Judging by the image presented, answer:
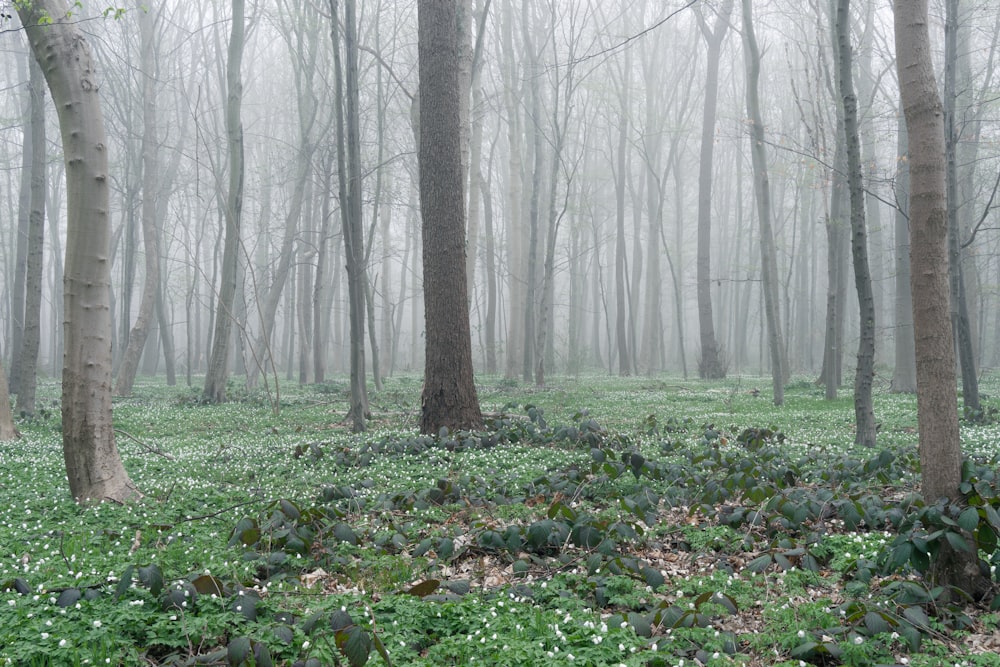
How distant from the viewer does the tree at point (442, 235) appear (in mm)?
8953

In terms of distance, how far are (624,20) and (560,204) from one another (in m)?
11.2

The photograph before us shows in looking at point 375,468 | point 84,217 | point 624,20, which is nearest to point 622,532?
point 375,468

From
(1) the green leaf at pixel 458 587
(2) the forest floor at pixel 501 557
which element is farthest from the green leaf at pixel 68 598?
(1) the green leaf at pixel 458 587

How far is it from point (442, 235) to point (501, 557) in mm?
5060

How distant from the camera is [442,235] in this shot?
8977 millimetres

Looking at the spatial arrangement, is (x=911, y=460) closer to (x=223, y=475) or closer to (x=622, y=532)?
(x=622, y=532)

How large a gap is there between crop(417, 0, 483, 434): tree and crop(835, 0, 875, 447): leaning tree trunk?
193 inches

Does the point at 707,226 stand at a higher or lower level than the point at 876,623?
higher

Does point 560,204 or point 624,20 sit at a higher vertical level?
point 624,20

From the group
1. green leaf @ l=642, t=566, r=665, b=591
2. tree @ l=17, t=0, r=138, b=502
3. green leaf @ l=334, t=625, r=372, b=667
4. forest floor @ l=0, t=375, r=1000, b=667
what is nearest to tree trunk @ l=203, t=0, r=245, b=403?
forest floor @ l=0, t=375, r=1000, b=667

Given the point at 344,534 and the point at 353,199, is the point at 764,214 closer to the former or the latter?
the point at 353,199

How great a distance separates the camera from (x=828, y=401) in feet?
47.1

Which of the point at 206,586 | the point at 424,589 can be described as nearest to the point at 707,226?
the point at 424,589

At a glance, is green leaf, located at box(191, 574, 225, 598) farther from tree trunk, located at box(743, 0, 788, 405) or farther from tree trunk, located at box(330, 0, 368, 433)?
tree trunk, located at box(743, 0, 788, 405)
